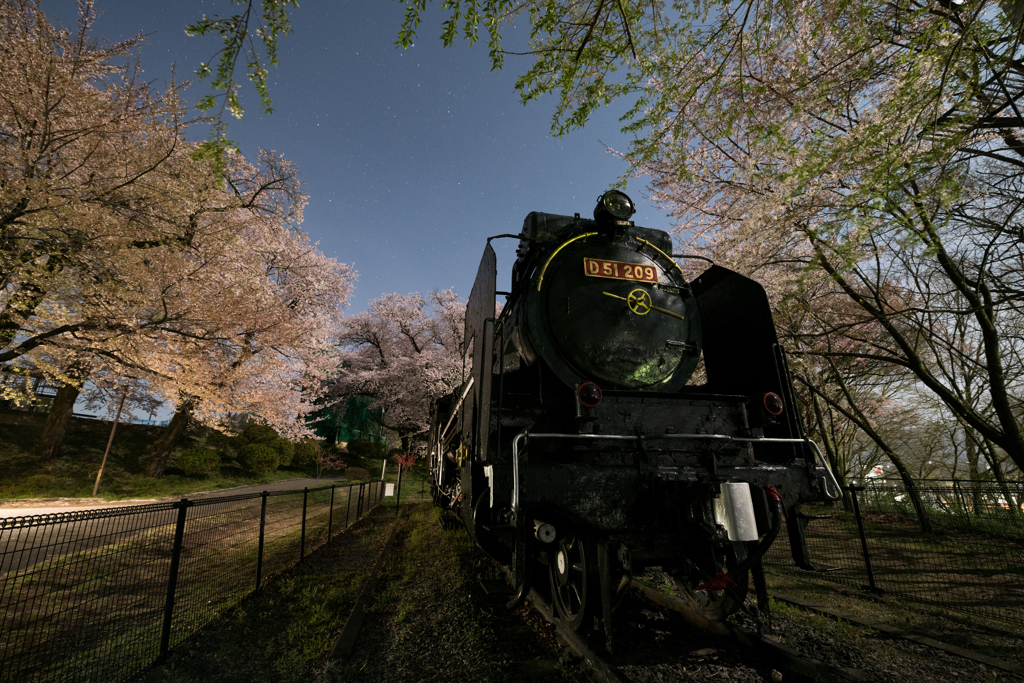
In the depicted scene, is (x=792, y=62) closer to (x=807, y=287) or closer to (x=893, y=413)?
(x=807, y=287)

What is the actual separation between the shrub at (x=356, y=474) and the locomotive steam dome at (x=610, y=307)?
21535mm

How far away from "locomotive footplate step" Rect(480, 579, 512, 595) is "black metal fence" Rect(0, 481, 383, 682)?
8.42ft

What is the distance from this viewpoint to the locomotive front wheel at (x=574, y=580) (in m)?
2.91

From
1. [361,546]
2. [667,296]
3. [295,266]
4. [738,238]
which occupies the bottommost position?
[361,546]

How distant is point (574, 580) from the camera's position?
3.22 m

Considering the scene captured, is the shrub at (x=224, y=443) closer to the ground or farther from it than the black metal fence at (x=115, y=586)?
farther from it

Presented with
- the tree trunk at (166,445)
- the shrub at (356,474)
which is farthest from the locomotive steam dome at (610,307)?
the shrub at (356,474)

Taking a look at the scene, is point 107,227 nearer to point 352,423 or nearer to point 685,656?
point 685,656

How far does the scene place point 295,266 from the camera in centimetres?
2002

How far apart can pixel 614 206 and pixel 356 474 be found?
2323 centimetres

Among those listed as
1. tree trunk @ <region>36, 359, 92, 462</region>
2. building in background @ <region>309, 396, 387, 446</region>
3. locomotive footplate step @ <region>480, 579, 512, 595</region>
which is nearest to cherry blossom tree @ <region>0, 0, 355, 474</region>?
tree trunk @ <region>36, 359, 92, 462</region>

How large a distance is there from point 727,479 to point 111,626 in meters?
5.07

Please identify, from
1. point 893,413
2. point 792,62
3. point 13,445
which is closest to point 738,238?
point 792,62

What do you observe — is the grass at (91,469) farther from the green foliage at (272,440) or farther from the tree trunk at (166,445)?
the green foliage at (272,440)
